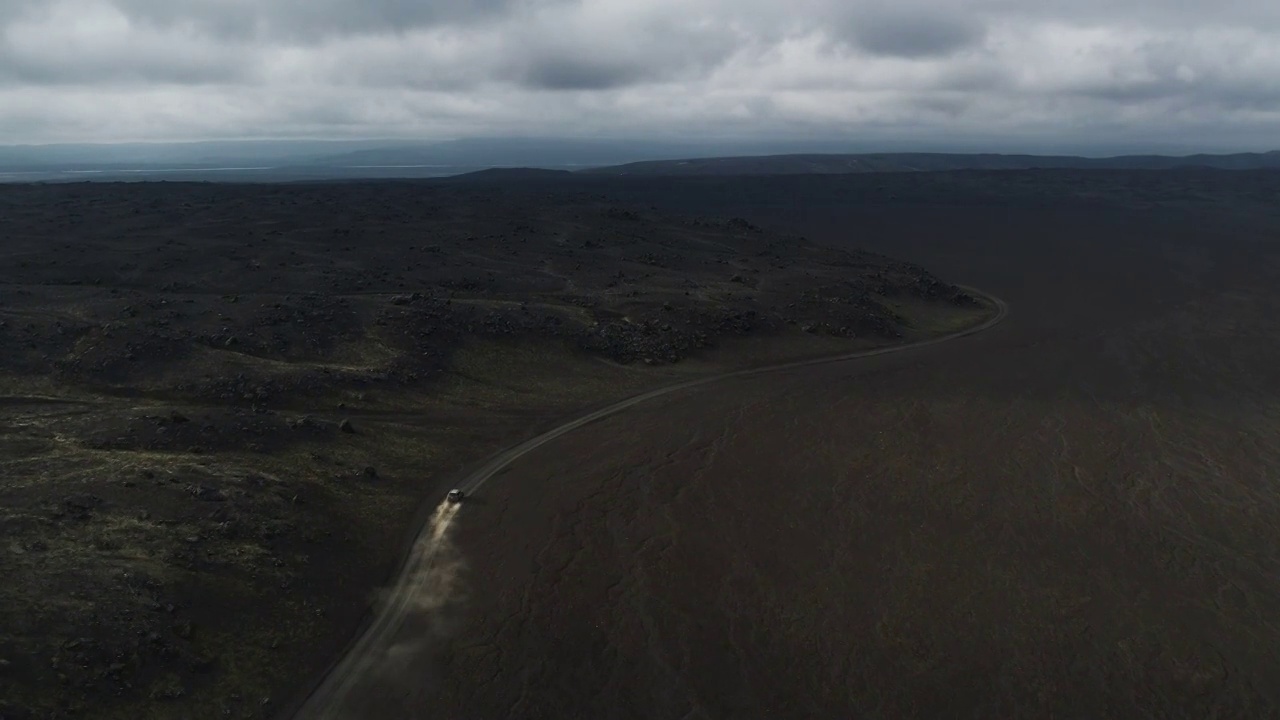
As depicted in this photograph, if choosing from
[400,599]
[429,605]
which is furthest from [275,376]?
[429,605]

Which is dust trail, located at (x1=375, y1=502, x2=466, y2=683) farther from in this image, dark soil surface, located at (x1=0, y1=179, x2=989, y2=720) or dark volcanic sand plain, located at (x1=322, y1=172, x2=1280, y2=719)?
dark soil surface, located at (x1=0, y1=179, x2=989, y2=720)

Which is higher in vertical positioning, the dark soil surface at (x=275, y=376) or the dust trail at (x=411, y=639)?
the dark soil surface at (x=275, y=376)

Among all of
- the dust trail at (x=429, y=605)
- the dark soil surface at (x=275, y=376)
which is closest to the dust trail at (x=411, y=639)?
the dust trail at (x=429, y=605)

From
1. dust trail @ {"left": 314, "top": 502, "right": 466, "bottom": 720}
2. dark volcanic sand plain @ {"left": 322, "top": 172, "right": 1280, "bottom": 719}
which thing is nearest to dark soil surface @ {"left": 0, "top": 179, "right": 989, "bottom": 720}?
dust trail @ {"left": 314, "top": 502, "right": 466, "bottom": 720}

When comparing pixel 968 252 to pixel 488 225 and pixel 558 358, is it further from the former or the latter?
pixel 558 358

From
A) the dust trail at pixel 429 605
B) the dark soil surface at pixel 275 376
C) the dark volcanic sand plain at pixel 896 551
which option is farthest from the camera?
the dust trail at pixel 429 605

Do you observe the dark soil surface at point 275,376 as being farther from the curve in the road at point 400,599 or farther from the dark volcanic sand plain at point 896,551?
the dark volcanic sand plain at point 896,551

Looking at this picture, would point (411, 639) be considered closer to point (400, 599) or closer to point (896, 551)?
point (400, 599)
